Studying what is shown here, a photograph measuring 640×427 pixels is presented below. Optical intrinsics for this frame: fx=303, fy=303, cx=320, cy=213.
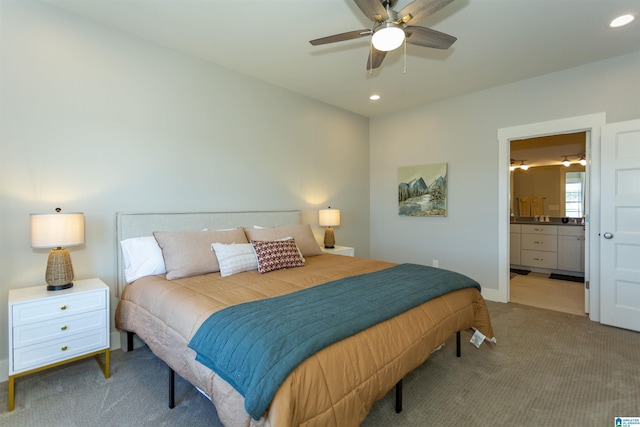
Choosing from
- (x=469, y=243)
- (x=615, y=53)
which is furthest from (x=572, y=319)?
(x=615, y=53)

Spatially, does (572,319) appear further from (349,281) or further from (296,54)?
(296,54)

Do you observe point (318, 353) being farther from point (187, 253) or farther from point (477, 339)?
point (477, 339)

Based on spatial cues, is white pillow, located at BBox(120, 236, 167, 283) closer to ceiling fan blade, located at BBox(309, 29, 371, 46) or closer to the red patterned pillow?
the red patterned pillow

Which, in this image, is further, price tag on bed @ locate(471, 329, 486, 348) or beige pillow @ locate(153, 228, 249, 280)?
price tag on bed @ locate(471, 329, 486, 348)

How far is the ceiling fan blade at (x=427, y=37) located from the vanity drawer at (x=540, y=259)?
4.93 m

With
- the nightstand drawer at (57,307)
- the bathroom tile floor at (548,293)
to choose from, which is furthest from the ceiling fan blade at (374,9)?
the bathroom tile floor at (548,293)

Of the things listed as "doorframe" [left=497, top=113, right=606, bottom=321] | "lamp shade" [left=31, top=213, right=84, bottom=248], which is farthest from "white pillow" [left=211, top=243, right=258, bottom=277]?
"doorframe" [left=497, top=113, right=606, bottom=321]

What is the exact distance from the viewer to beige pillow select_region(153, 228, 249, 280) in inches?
96.8

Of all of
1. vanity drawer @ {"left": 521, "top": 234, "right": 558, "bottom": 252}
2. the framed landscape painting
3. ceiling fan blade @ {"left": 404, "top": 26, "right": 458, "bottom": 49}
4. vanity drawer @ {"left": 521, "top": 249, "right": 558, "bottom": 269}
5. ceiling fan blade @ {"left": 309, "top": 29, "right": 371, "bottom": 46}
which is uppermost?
ceiling fan blade @ {"left": 404, "top": 26, "right": 458, "bottom": 49}

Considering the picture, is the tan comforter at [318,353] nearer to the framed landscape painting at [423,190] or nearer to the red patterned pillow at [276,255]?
the red patterned pillow at [276,255]

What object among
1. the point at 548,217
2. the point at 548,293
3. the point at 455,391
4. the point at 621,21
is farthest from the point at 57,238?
the point at 548,217

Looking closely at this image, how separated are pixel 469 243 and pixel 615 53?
8.24ft

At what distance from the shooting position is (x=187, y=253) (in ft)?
8.32

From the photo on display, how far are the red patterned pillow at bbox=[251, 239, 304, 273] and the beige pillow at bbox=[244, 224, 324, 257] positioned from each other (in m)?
0.27
